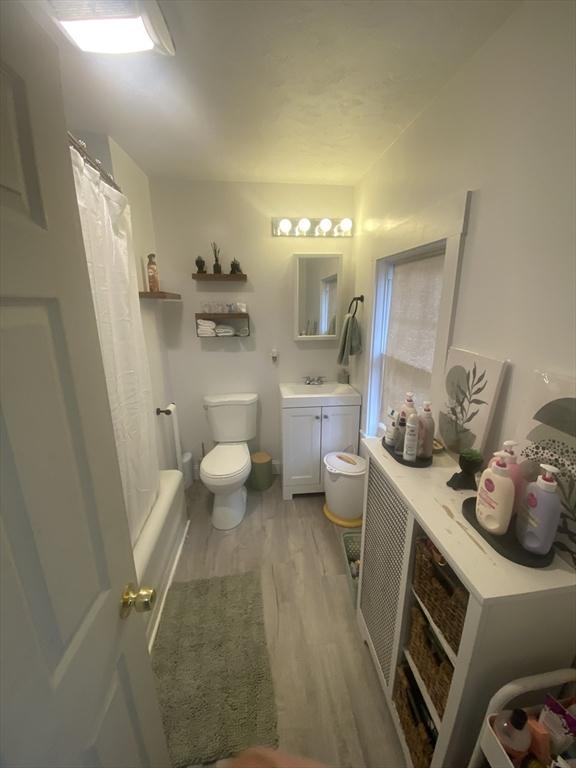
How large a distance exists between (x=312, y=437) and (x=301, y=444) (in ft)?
0.34

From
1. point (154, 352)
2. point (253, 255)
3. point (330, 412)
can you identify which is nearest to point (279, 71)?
point (253, 255)

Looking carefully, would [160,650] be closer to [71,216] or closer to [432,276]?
[71,216]

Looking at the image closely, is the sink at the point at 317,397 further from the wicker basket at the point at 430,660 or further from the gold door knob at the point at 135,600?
the gold door knob at the point at 135,600

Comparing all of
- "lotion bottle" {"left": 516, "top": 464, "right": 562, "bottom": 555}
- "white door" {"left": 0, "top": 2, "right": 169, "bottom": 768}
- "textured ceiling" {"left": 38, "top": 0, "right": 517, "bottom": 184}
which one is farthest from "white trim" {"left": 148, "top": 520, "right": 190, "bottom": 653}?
"textured ceiling" {"left": 38, "top": 0, "right": 517, "bottom": 184}

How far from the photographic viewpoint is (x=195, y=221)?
7.50 feet

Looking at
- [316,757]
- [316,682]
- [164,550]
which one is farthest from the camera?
[164,550]

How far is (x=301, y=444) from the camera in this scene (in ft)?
7.71

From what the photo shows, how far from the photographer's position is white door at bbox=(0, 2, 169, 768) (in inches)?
16.4

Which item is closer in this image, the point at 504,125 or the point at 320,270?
the point at 504,125

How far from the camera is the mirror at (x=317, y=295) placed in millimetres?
2424

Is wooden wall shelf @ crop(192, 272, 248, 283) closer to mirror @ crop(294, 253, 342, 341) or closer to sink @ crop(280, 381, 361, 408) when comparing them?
mirror @ crop(294, 253, 342, 341)

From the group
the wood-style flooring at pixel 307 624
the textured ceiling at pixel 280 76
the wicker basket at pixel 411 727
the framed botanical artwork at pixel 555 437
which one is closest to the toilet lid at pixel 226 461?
the wood-style flooring at pixel 307 624

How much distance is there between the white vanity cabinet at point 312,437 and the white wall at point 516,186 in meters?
1.22

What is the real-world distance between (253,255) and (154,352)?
1.07 meters
